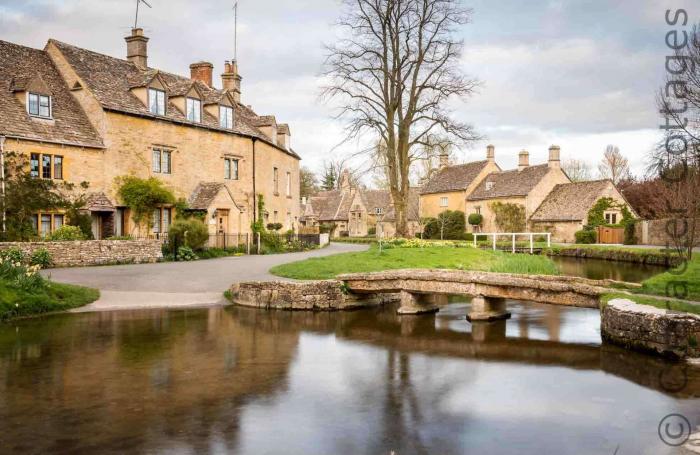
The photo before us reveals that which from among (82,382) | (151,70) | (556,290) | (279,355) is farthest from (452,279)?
(151,70)

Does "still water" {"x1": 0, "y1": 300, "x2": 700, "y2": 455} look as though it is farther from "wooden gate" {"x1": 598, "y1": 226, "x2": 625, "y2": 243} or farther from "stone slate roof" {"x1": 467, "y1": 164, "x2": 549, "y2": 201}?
"stone slate roof" {"x1": 467, "y1": 164, "x2": 549, "y2": 201}

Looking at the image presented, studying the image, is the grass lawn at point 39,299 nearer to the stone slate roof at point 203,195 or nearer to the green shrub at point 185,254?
the green shrub at point 185,254

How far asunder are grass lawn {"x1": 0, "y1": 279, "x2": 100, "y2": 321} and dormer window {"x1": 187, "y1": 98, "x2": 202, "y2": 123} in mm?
18951

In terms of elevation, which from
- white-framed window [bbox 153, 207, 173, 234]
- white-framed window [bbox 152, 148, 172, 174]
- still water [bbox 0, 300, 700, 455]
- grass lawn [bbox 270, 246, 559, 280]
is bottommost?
still water [bbox 0, 300, 700, 455]

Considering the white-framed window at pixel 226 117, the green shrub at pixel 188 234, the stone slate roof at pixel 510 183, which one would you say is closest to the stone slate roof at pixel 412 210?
the stone slate roof at pixel 510 183

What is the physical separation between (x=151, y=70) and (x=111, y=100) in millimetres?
5829

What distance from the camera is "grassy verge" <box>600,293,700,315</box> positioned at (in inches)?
444

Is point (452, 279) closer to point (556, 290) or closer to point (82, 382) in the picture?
point (556, 290)

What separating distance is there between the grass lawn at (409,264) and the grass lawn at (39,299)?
6812mm

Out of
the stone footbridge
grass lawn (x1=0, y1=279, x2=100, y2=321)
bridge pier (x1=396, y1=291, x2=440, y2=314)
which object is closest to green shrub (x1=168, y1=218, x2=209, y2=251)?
grass lawn (x1=0, y1=279, x2=100, y2=321)

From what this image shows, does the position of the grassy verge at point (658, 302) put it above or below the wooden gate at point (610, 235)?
below

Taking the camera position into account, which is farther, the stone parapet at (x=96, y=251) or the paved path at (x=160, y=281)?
the stone parapet at (x=96, y=251)

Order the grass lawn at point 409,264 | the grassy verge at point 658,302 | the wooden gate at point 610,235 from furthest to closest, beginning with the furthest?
the wooden gate at point 610,235
the grass lawn at point 409,264
the grassy verge at point 658,302

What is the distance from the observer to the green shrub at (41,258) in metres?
22.4
